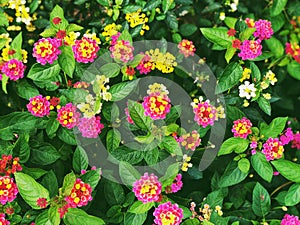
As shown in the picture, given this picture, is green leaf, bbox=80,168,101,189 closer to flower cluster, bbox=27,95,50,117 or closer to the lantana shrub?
the lantana shrub

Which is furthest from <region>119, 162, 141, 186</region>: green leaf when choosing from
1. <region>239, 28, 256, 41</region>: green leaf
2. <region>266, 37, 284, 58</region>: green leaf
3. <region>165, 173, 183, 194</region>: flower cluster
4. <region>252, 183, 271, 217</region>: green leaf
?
Answer: <region>266, 37, 284, 58</region>: green leaf

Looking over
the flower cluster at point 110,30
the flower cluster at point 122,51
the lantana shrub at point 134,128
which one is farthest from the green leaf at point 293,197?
the flower cluster at point 110,30

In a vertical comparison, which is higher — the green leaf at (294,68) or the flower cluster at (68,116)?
the flower cluster at (68,116)

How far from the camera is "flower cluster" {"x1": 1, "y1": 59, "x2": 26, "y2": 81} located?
1.51m

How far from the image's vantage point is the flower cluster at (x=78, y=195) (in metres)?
1.32

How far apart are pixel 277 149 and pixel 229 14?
74cm

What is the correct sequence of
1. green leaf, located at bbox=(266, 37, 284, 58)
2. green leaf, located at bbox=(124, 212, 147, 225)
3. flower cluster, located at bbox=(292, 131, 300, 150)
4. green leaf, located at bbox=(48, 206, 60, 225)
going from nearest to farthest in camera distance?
green leaf, located at bbox=(48, 206, 60, 225) → green leaf, located at bbox=(124, 212, 147, 225) → flower cluster, located at bbox=(292, 131, 300, 150) → green leaf, located at bbox=(266, 37, 284, 58)

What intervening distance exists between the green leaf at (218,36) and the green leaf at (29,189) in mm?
731

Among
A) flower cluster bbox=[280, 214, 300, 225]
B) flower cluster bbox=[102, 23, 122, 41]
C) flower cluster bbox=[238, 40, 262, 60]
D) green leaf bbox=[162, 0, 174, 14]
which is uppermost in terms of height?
green leaf bbox=[162, 0, 174, 14]

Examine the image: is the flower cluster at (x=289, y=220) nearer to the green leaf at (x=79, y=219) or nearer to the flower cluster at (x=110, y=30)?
the green leaf at (x=79, y=219)

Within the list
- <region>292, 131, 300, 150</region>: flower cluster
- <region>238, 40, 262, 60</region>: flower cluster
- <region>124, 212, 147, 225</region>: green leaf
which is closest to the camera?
<region>124, 212, 147, 225</region>: green leaf

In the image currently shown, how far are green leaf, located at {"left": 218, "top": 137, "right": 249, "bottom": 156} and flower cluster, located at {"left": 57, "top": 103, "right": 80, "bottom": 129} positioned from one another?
466 millimetres

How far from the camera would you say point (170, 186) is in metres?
1.45

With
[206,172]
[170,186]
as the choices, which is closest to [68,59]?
[170,186]
